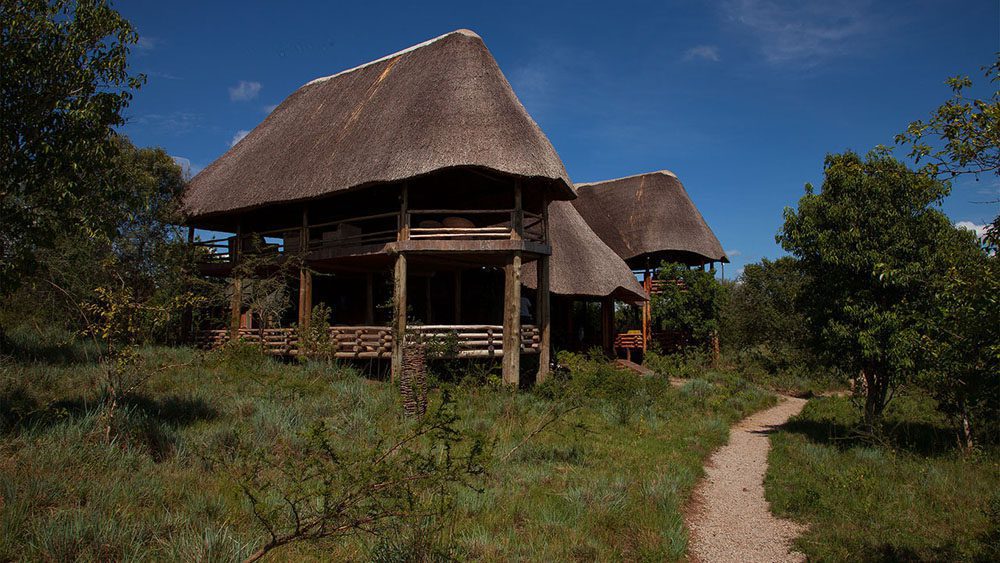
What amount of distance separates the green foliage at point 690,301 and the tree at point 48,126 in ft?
63.0

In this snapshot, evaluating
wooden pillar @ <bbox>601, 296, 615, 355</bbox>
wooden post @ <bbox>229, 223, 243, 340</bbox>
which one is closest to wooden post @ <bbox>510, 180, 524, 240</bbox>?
wooden post @ <bbox>229, 223, 243, 340</bbox>

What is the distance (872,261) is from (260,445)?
9202 mm

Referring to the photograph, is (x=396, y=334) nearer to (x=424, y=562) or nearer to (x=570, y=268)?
(x=570, y=268)

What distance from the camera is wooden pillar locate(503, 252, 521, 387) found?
43.5 ft

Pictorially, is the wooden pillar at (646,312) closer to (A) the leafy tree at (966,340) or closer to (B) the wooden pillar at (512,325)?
(B) the wooden pillar at (512,325)

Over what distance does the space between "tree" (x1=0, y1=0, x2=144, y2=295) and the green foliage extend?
19214 mm

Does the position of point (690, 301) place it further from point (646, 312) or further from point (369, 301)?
point (369, 301)

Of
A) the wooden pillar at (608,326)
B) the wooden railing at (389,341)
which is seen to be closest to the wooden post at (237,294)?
the wooden railing at (389,341)

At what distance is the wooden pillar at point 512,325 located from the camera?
13.2 m

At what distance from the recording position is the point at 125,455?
19.6ft

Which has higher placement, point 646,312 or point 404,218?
point 404,218

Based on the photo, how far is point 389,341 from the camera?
551 inches

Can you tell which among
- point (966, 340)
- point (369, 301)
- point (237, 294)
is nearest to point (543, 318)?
point (369, 301)

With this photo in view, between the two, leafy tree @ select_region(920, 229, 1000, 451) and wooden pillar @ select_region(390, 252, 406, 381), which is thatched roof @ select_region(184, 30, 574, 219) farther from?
leafy tree @ select_region(920, 229, 1000, 451)
